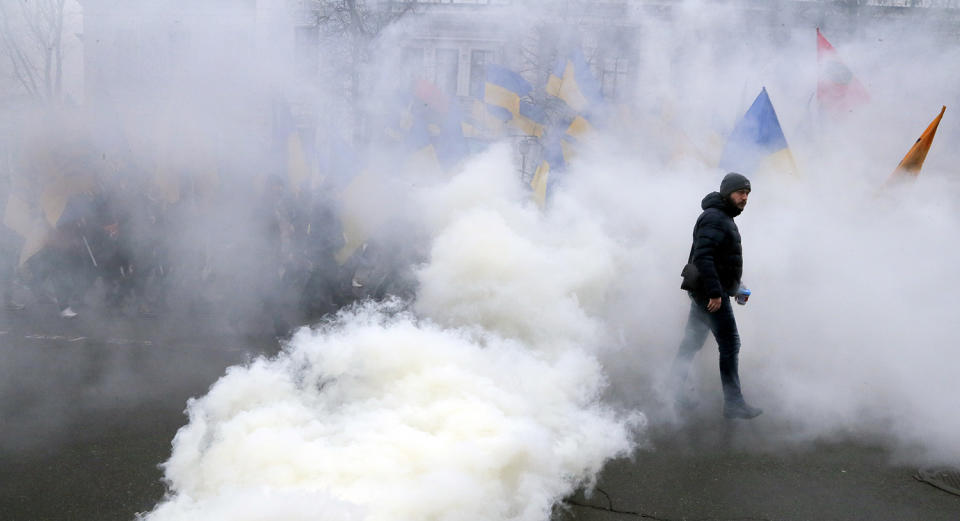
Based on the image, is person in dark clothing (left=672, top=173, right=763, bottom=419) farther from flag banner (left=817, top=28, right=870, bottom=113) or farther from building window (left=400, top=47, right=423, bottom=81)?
building window (left=400, top=47, right=423, bottom=81)

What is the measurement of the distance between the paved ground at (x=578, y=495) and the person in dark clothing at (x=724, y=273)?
231 millimetres

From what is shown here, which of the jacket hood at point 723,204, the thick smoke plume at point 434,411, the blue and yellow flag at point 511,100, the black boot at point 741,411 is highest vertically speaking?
the blue and yellow flag at point 511,100

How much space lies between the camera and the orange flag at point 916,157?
5.18 metres

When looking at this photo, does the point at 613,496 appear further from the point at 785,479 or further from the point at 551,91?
the point at 551,91

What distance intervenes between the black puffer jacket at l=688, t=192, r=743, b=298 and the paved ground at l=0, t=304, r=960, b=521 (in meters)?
0.83

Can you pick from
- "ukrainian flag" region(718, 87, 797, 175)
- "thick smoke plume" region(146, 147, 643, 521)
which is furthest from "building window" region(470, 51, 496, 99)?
"thick smoke plume" region(146, 147, 643, 521)

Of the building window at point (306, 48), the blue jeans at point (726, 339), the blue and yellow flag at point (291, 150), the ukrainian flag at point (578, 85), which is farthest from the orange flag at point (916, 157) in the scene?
the blue and yellow flag at point (291, 150)

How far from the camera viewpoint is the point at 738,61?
6.82 meters

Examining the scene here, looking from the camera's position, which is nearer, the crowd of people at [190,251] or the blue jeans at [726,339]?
the blue jeans at [726,339]

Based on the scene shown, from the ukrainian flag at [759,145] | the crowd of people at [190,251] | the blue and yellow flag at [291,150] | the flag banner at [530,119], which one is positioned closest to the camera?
the ukrainian flag at [759,145]

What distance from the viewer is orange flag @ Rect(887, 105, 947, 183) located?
17.0ft

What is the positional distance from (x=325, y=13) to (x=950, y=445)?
5798 millimetres

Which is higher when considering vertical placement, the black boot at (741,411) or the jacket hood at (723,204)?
the jacket hood at (723,204)

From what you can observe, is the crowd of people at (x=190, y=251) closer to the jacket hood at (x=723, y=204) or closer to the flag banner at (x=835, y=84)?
the jacket hood at (x=723, y=204)
